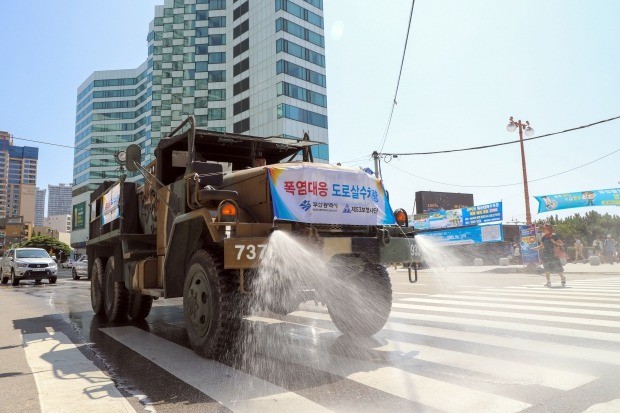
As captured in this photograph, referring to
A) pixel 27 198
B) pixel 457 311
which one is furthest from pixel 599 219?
pixel 27 198

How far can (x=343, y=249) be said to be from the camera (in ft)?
14.0

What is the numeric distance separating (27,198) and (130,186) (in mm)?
191368

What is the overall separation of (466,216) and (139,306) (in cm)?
3228

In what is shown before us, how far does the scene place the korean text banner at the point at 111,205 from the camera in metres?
7.12

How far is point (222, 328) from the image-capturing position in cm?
409

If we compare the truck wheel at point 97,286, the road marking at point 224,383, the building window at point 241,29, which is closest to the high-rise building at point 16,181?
the building window at point 241,29

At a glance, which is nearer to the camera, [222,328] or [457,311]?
[222,328]

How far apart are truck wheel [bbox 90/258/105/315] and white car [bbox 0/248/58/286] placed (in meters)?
14.1

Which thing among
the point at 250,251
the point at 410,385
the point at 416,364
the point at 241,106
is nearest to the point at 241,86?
the point at 241,106

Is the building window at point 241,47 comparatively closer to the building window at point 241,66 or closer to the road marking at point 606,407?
the building window at point 241,66

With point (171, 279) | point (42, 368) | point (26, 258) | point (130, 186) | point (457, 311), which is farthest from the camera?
point (26, 258)

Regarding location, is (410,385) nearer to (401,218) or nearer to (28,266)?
(401,218)

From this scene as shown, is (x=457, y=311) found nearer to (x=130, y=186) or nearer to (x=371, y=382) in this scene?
(x=371, y=382)

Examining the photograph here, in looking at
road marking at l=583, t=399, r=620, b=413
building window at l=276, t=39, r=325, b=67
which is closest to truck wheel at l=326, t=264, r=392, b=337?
road marking at l=583, t=399, r=620, b=413
